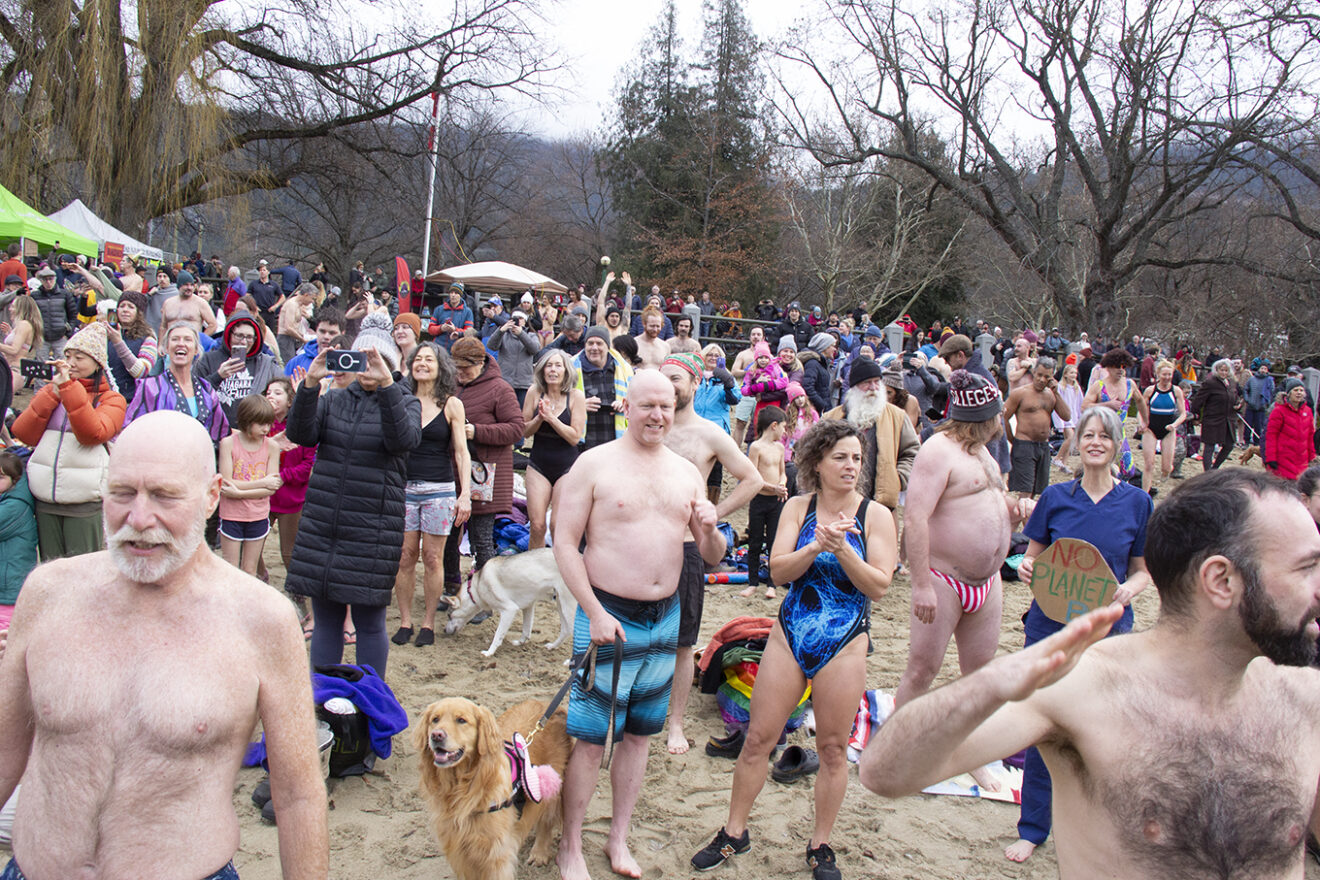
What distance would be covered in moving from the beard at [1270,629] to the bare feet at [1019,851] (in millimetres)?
2379

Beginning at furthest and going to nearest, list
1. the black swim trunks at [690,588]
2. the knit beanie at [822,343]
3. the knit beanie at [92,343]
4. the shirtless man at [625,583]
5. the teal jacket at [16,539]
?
the knit beanie at [822,343] < the knit beanie at [92,343] < the black swim trunks at [690,588] < the teal jacket at [16,539] < the shirtless man at [625,583]

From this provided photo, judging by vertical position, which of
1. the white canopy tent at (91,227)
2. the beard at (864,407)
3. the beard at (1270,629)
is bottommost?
the beard at (1270,629)

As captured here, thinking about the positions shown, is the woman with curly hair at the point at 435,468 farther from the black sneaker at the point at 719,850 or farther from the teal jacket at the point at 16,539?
the black sneaker at the point at 719,850

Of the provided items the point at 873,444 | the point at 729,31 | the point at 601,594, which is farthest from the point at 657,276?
the point at 601,594

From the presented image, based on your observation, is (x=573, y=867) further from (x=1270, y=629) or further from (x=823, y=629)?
(x=1270, y=629)

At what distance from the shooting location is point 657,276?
3369 centimetres

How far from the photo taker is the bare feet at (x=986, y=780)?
165 inches

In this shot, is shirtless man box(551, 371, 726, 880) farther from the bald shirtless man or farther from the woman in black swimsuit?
the woman in black swimsuit

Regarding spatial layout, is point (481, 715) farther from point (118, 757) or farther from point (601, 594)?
point (118, 757)

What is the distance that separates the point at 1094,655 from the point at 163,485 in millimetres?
1926

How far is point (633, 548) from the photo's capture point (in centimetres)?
324

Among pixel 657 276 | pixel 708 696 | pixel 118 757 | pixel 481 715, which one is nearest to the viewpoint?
pixel 118 757

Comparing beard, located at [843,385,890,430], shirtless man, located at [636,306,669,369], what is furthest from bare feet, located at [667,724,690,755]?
shirtless man, located at [636,306,669,369]

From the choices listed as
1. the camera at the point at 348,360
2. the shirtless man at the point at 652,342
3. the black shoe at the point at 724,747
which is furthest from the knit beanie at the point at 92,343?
the shirtless man at the point at 652,342
